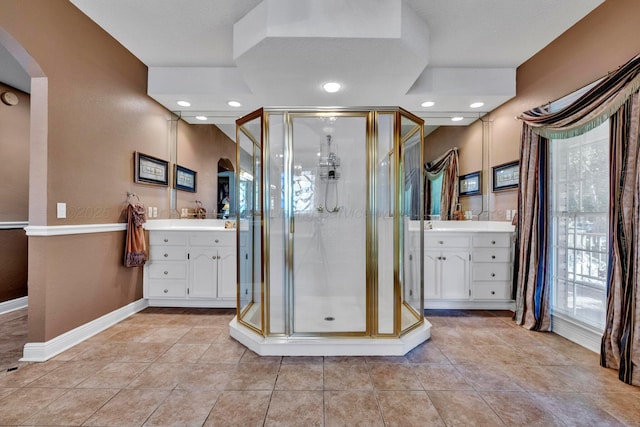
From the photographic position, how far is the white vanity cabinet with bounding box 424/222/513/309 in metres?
2.93

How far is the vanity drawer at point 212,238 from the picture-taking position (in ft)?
9.75

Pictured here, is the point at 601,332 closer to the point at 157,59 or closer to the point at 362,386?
the point at 362,386

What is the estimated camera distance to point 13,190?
9.95 ft

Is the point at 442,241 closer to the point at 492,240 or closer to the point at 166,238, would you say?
the point at 492,240

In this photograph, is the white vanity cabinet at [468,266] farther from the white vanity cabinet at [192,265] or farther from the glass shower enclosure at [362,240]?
the white vanity cabinet at [192,265]

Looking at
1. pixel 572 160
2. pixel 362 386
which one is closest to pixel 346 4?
pixel 572 160

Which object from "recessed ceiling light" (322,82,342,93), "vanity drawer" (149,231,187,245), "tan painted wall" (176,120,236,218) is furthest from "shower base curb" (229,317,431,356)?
"recessed ceiling light" (322,82,342,93)

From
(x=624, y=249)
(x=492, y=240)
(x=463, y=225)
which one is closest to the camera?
(x=624, y=249)

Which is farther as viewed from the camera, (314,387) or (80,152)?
(80,152)

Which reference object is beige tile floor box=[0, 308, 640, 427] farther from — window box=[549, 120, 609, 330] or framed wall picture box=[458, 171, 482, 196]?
framed wall picture box=[458, 171, 482, 196]

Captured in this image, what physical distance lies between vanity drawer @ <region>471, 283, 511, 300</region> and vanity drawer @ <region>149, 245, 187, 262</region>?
3081 mm

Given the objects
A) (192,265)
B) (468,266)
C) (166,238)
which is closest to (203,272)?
(192,265)

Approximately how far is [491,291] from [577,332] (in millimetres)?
753

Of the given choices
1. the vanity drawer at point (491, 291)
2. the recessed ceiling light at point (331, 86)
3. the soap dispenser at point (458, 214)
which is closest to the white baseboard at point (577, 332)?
the vanity drawer at point (491, 291)
